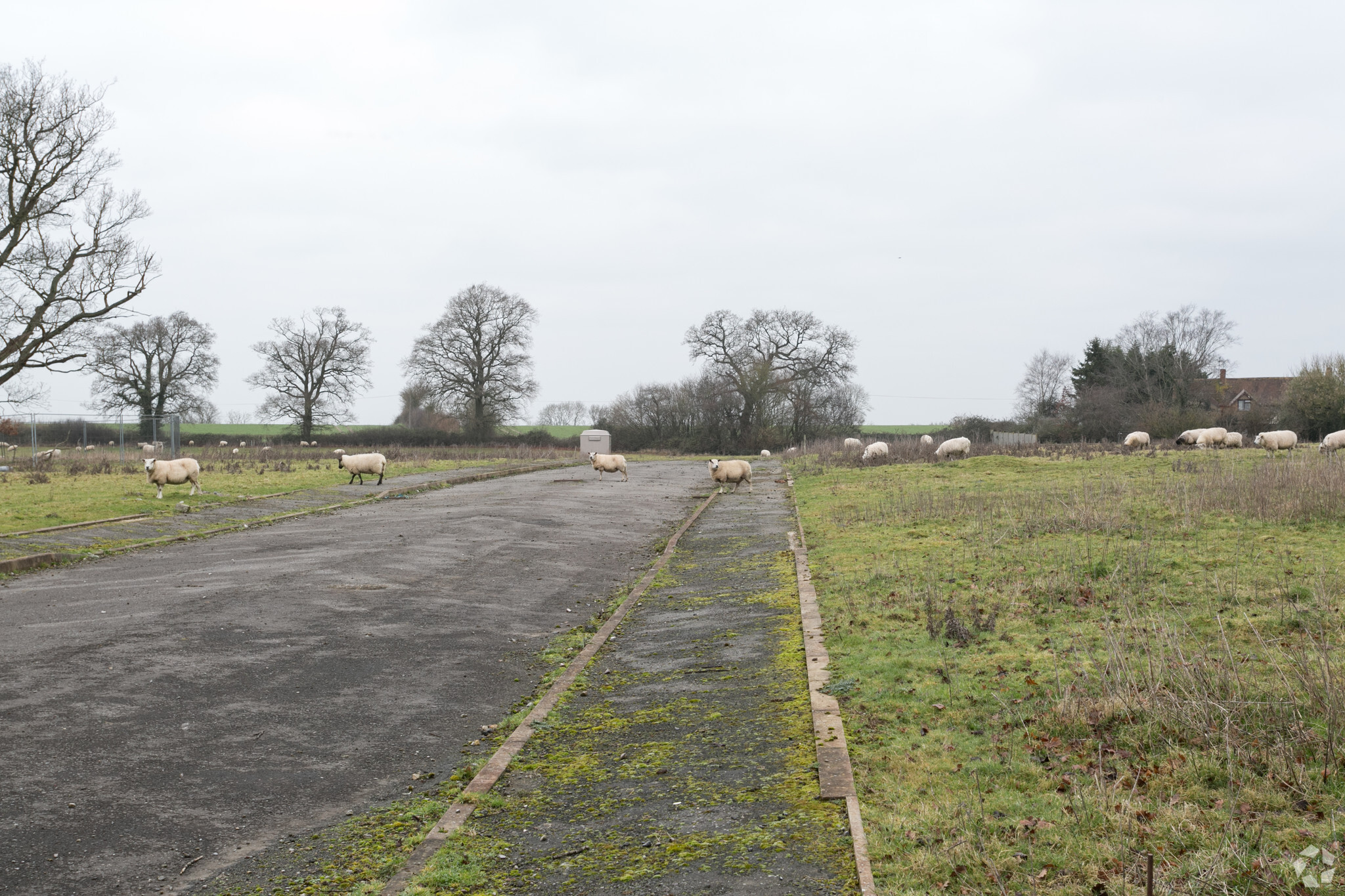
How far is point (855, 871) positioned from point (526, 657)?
552 centimetres

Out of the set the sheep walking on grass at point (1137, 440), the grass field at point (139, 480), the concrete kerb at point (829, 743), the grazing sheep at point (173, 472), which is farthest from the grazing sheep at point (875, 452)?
the concrete kerb at point (829, 743)

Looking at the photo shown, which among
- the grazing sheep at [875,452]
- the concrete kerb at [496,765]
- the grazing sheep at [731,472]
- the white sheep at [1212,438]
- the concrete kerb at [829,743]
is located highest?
the white sheep at [1212,438]

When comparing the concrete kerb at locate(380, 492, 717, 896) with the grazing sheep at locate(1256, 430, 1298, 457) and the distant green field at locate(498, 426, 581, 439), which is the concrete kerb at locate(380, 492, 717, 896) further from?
the distant green field at locate(498, 426, 581, 439)

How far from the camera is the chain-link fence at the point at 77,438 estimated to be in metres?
41.4

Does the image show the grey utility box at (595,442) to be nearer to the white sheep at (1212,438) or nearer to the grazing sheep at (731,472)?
the grazing sheep at (731,472)

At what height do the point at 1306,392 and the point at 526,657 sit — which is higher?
the point at 1306,392

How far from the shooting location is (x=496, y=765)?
6117mm

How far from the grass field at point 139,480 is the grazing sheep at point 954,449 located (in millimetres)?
21453

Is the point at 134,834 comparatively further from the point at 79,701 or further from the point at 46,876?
the point at 79,701

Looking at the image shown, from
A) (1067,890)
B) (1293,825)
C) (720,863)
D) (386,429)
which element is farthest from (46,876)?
(386,429)

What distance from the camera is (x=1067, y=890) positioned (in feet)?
13.4

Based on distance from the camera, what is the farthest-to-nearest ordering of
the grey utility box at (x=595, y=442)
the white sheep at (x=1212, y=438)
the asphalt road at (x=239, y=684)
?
the grey utility box at (x=595, y=442), the white sheep at (x=1212, y=438), the asphalt road at (x=239, y=684)

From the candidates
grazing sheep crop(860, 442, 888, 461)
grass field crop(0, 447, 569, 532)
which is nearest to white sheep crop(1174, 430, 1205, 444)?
grazing sheep crop(860, 442, 888, 461)

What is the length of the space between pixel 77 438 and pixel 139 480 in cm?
2872
